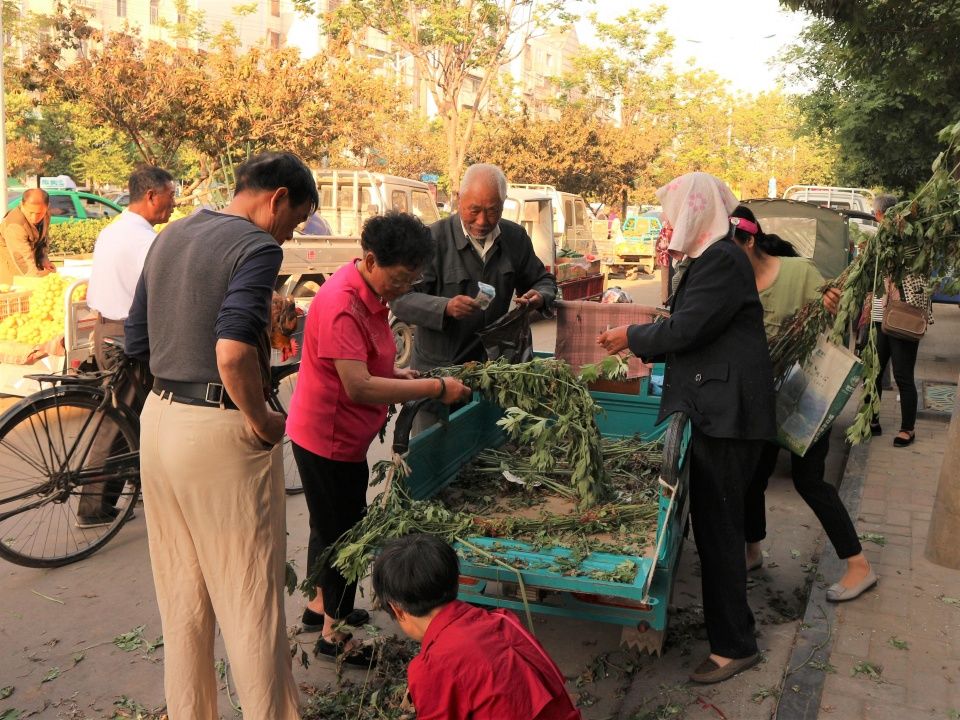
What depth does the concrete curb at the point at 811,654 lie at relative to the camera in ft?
11.6

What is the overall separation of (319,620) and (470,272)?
1.90m

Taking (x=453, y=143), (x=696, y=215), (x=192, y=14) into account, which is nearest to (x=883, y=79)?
(x=696, y=215)

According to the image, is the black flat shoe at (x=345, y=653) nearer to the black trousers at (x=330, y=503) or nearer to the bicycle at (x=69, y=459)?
the black trousers at (x=330, y=503)

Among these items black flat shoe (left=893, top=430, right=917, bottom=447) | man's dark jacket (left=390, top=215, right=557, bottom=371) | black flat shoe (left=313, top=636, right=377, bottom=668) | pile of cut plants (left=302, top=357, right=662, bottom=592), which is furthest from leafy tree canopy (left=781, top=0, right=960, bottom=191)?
black flat shoe (left=313, top=636, right=377, bottom=668)

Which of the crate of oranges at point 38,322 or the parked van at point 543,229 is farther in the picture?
the parked van at point 543,229

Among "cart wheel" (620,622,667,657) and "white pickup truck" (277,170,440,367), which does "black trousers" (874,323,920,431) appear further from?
"white pickup truck" (277,170,440,367)

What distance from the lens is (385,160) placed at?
4100 cm

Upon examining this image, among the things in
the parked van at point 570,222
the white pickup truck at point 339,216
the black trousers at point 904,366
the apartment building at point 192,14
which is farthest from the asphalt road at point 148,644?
the apartment building at point 192,14

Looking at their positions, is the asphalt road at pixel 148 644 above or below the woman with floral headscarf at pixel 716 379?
below

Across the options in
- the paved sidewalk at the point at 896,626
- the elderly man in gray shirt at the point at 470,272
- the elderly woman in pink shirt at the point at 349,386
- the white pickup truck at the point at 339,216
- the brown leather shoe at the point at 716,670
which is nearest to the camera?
the elderly woman in pink shirt at the point at 349,386

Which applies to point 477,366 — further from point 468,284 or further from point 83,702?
point 83,702

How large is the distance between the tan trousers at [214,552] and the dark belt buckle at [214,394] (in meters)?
0.03

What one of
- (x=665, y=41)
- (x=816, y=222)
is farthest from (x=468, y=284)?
(x=665, y=41)

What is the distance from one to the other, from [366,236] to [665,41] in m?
43.1
